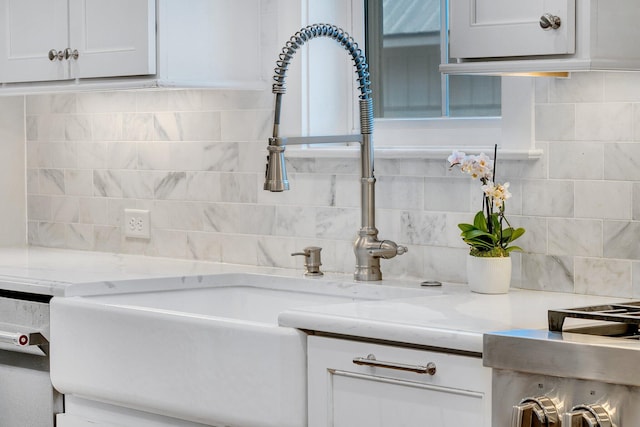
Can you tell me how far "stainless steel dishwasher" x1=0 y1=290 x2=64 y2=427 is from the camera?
2885 mm

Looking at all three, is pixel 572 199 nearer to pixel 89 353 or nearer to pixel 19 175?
pixel 89 353

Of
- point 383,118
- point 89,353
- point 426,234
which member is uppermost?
point 383,118

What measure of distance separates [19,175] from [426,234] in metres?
1.71

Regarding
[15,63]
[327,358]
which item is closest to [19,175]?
[15,63]

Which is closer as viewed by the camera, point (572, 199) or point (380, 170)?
point (572, 199)

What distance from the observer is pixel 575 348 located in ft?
6.32

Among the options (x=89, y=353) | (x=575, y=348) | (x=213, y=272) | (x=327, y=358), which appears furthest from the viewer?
(x=213, y=272)

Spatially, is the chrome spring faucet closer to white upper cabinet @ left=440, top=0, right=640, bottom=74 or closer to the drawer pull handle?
white upper cabinet @ left=440, top=0, right=640, bottom=74

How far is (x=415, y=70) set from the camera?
3.12 m

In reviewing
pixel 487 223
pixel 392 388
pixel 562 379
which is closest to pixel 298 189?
pixel 487 223

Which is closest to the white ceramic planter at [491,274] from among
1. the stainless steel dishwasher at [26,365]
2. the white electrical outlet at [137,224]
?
the stainless steel dishwasher at [26,365]

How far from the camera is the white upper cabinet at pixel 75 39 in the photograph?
3.09 meters

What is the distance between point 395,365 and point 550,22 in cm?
78

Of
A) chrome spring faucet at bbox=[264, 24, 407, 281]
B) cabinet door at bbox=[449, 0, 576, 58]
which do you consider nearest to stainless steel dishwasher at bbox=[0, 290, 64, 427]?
chrome spring faucet at bbox=[264, 24, 407, 281]
